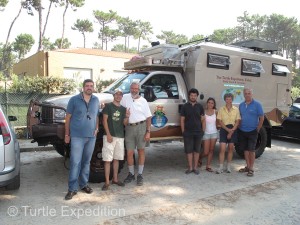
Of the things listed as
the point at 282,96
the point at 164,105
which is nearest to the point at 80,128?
the point at 164,105

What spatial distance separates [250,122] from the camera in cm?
624

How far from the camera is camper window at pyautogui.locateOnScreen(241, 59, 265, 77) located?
24.8ft

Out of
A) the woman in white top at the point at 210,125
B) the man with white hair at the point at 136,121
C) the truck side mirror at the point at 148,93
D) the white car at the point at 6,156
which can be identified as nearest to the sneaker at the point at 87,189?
the man with white hair at the point at 136,121

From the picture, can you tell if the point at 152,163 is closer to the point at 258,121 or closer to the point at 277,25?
the point at 258,121

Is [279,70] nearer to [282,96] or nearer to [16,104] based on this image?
[282,96]

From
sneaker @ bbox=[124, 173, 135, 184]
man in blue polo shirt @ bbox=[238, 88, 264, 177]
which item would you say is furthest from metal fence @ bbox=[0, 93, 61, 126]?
man in blue polo shirt @ bbox=[238, 88, 264, 177]

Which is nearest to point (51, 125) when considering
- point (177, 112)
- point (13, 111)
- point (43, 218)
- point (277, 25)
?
point (43, 218)

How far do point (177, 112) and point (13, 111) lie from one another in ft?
22.4

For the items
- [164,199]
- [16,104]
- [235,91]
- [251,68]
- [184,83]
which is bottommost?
[164,199]

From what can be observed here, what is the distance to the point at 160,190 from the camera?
5.26 meters

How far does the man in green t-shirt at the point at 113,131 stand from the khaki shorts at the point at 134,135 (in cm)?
16

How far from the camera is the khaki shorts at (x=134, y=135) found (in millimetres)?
5402

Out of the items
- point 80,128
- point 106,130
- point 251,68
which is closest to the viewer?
point 80,128

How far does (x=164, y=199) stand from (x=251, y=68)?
4.40 meters
